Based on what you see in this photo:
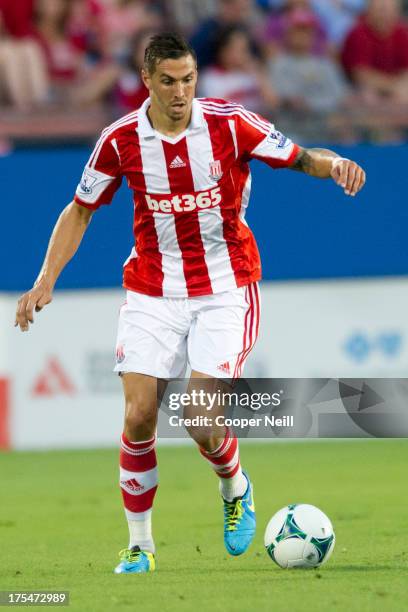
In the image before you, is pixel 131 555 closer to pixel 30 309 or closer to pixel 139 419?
pixel 139 419

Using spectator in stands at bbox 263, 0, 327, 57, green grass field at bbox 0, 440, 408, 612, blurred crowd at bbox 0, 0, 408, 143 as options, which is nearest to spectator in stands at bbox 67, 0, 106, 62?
blurred crowd at bbox 0, 0, 408, 143

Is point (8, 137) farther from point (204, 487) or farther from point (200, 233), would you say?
point (200, 233)

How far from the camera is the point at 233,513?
600 cm

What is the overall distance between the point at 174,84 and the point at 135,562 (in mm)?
2027

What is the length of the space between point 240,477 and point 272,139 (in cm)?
155

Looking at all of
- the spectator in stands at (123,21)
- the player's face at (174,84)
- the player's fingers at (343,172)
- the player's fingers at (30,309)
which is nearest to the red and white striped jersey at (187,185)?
the player's face at (174,84)

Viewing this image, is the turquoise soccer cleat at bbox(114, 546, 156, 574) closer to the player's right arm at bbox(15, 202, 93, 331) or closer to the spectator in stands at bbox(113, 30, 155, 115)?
the player's right arm at bbox(15, 202, 93, 331)

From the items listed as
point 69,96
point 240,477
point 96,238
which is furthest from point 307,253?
point 240,477

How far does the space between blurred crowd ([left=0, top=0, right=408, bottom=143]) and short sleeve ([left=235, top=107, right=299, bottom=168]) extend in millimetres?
5231

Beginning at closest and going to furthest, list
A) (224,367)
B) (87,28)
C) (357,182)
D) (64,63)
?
(357,182) < (224,367) < (64,63) < (87,28)

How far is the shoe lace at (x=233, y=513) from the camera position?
5953mm

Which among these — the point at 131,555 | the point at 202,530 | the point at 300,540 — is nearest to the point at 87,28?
the point at 202,530

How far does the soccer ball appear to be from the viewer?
17.9 ft

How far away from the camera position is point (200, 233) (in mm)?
5859
